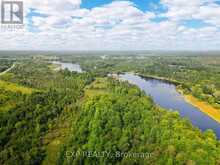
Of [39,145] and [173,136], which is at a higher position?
[173,136]

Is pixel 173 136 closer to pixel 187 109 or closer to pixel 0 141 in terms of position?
pixel 0 141

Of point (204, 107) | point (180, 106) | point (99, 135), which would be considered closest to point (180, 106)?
point (180, 106)

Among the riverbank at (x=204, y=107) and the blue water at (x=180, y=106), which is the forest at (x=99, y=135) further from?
the riverbank at (x=204, y=107)

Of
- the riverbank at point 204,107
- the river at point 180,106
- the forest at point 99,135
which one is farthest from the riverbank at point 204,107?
the forest at point 99,135

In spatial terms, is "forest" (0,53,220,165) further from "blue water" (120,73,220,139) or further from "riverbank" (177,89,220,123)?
"riverbank" (177,89,220,123)

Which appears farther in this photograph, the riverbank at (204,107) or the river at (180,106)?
the riverbank at (204,107)

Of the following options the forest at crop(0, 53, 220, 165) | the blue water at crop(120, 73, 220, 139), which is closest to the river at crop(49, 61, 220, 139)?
the blue water at crop(120, 73, 220, 139)

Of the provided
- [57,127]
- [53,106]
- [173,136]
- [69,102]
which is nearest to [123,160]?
[173,136]

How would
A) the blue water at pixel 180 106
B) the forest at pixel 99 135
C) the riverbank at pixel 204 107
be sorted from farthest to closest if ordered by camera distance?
the riverbank at pixel 204 107, the blue water at pixel 180 106, the forest at pixel 99 135
